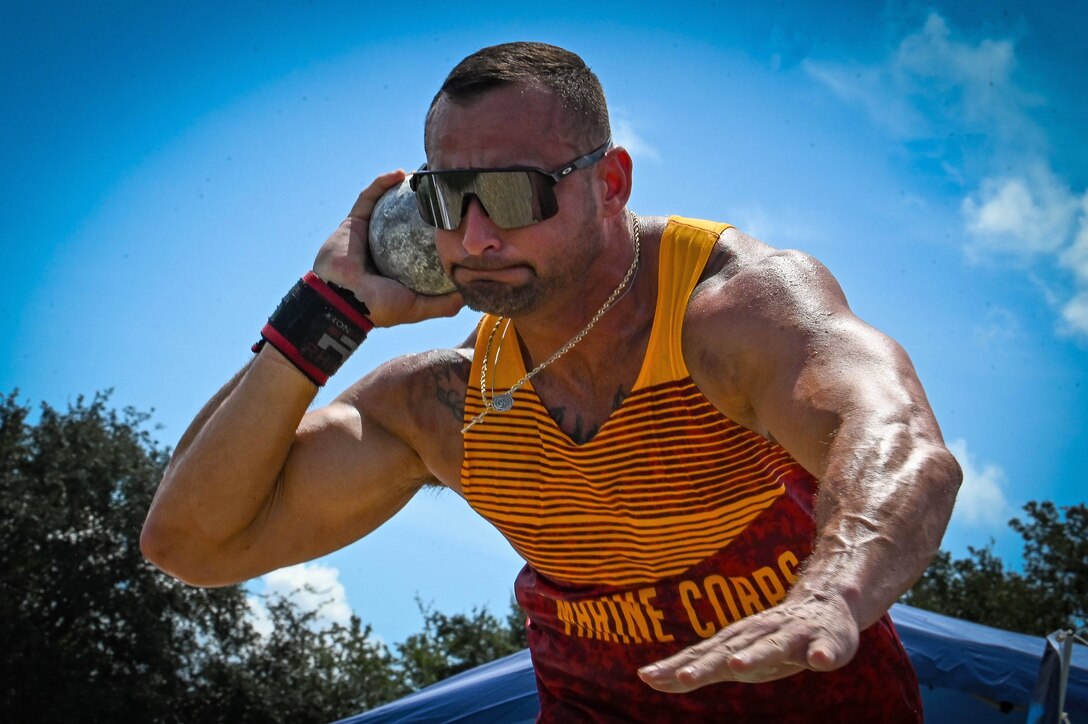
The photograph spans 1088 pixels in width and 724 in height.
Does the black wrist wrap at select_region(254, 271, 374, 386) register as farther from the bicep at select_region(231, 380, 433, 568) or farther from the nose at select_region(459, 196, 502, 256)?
the nose at select_region(459, 196, 502, 256)

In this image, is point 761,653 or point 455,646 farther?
point 455,646

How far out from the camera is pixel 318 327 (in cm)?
418

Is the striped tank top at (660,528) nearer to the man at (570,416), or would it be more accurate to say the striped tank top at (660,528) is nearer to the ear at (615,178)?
the man at (570,416)

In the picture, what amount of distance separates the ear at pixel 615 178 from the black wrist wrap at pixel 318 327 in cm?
100

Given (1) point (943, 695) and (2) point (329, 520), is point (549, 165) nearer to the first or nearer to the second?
(2) point (329, 520)

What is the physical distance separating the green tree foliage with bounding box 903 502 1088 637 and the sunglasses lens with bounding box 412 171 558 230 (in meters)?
13.5

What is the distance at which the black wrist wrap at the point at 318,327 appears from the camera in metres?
4.15

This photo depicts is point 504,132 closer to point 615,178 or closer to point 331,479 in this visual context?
point 615,178

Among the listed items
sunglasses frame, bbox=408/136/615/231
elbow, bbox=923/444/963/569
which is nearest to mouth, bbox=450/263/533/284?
sunglasses frame, bbox=408/136/615/231

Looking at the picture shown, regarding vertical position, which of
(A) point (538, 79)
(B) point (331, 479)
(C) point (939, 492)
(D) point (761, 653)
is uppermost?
(A) point (538, 79)

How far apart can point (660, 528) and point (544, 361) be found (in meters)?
0.70

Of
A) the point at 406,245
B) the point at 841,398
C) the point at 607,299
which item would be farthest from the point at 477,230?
the point at 841,398

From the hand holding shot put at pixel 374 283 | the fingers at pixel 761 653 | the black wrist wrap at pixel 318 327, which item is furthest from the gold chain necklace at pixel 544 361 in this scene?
the fingers at pixel 761 653

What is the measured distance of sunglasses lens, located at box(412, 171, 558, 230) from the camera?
3.61 m
